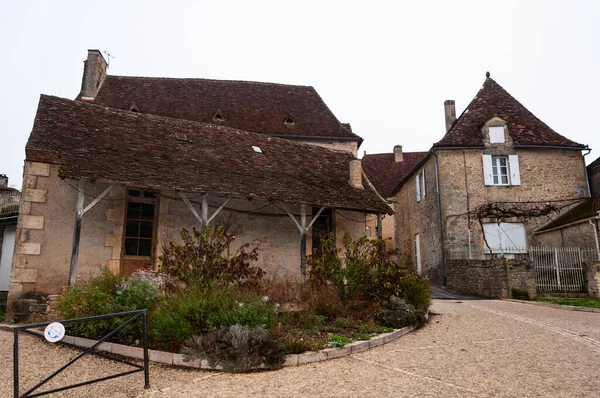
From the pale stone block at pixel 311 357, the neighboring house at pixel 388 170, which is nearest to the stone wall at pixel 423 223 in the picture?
the neighboring house at pixel 388 170

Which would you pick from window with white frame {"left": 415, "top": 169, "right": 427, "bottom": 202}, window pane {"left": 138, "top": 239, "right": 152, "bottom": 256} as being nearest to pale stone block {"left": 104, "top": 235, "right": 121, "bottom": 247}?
window pane {"left": 138, "top": 239, "right": 152, "bottom": 256}

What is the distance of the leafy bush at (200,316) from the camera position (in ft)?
18.3

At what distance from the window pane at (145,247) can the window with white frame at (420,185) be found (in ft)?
41.7

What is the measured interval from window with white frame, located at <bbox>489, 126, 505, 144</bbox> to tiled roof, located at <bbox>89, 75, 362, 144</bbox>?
523cm

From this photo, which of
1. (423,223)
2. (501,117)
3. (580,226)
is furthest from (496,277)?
(501,117)

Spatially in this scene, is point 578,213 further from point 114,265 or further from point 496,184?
point 114,265

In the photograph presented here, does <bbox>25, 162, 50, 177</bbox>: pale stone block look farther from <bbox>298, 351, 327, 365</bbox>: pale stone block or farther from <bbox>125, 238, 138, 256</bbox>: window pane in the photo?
<bbox>298, 351, 327, 365</bbox>: pale stone block

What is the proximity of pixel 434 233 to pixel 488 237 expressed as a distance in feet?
6.87

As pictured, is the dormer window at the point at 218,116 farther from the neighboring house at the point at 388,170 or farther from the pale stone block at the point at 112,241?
the neighboring house at the point at 388,170

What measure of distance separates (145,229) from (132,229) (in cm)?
29

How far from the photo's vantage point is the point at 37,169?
28.3 feet

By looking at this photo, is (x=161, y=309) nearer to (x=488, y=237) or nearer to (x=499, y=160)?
(x=488, y=237)

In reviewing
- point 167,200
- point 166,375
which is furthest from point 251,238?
point 166,375

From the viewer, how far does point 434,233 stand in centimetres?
1756
